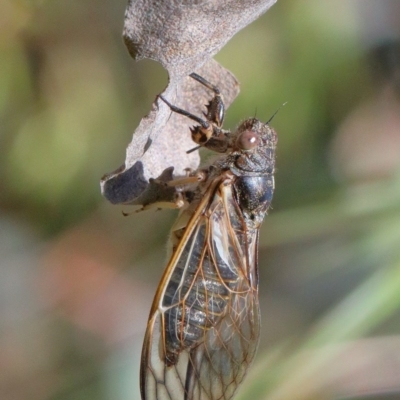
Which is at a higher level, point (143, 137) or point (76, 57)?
point (76, 57)

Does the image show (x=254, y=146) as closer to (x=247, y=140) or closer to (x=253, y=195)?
(x=247, y=140)

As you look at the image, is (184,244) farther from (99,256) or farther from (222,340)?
(99,256)

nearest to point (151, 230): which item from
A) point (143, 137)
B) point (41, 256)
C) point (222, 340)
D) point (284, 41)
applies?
point (41, 256)

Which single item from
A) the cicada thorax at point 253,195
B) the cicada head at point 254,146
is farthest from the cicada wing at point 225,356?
the cicada head at point 254,146

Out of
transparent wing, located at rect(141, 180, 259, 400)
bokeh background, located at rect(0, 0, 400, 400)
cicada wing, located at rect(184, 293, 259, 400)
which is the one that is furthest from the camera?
bokeh background, located at rect(0, 0, 400, 400)

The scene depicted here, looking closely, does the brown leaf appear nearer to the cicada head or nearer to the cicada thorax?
the cicada head

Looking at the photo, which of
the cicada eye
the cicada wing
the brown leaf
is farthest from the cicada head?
the cicada wing

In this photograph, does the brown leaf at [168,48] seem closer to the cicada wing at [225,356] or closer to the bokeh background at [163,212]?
the cicada wing at [225,356]

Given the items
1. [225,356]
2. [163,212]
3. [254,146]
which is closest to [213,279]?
[225,356]
